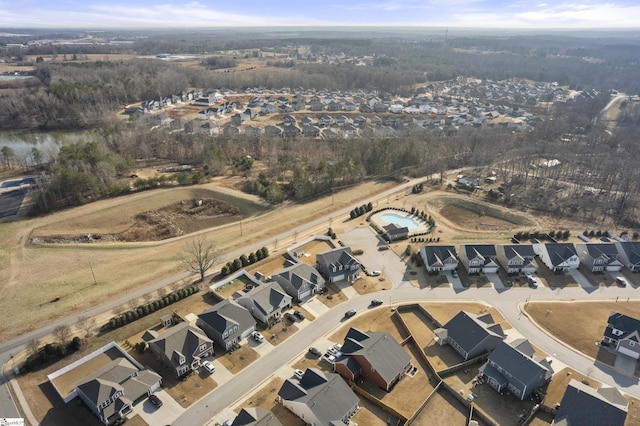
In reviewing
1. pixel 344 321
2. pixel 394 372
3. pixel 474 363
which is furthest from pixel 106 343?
pixel 474 363

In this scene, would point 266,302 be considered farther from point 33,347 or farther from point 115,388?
point 33,347

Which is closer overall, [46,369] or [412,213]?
[46,369]

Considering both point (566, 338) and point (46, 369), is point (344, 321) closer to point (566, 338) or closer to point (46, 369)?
point (566, 338)

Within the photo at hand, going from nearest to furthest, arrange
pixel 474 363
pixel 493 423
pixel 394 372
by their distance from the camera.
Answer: pixel 493 423 < pixel 394 372 < pixel 474 363

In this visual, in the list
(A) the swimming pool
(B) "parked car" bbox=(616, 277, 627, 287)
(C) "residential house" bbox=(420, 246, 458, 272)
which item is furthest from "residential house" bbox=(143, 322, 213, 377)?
(B) "parked car" bbox=(616, 277, 627, 287)

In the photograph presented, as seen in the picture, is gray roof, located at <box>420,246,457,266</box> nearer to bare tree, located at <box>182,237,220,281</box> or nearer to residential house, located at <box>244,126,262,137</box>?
bare tree, located at <box>182,237,220,281</box>

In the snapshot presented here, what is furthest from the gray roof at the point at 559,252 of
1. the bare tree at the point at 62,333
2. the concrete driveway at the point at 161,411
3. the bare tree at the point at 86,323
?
the bare tree at the point at 62,333

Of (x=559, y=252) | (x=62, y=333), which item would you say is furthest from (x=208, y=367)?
(x=559, y=252)

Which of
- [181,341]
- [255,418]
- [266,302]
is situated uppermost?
[255,418]
